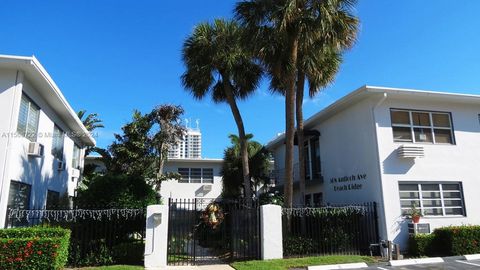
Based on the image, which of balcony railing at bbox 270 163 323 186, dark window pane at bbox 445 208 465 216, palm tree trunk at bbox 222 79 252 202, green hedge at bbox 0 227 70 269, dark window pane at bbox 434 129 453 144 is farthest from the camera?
balcony railing at bbox 270 163 323 186

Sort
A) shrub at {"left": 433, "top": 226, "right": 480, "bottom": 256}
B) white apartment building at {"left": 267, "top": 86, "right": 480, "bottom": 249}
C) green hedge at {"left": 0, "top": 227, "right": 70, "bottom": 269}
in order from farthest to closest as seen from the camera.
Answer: white apartment building at {"left": 267, "top": 86, "right": 480, "bottom": 249}
shrub at {"left": 433, "top": 226, "right": 480, "bottom": 256}
green hedge at {"left": 0, "top": 227, "right": 70, "bottom": 269}

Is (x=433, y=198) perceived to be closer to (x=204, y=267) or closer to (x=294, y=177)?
(x=294, y=177)

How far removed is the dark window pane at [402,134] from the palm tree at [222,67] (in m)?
6.10

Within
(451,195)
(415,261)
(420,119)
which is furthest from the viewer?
(420,119)

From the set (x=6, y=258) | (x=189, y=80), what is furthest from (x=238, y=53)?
(x=6, y=258)

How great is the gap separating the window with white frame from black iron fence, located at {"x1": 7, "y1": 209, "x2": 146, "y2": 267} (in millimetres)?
16792

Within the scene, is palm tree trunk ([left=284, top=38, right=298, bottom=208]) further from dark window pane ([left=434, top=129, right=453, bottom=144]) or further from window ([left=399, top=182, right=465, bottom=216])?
dark window pane ([left=434, top=129, right=453, bottom=144])

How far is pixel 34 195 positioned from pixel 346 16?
504 inches

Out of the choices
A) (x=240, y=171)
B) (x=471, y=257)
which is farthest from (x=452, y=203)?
(x=240, y=171)

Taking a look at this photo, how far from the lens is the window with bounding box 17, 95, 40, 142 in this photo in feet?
40.5

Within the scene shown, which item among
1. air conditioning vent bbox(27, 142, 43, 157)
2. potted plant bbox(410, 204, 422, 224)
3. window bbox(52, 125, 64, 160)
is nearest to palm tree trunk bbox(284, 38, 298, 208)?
potted plant bbox(410, 204, 422, 224)

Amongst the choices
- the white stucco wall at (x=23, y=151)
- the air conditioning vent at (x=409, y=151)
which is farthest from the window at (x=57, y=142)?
the air conditioning vent at (x=409, y=151)

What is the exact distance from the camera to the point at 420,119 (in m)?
15.5

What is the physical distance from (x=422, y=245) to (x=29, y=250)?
11910 millimetres
